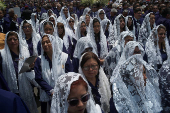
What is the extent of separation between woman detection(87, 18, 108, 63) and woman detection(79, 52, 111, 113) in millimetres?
1485

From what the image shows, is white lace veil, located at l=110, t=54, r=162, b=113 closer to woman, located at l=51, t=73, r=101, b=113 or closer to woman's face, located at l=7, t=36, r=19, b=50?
woman, located at l=51, t=73, r=101, b=113

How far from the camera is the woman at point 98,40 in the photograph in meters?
3.94

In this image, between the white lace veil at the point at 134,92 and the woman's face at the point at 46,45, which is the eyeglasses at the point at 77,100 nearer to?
the white lace veil at the point at 134,92

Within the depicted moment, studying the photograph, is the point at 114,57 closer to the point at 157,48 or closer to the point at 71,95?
the point at 157,48

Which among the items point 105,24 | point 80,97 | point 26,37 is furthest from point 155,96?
point 105,24

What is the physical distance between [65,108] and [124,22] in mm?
4121

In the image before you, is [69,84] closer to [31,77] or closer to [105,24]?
[31,77]

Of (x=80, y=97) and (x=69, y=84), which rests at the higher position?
(x=69, y=84)

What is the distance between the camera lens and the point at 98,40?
4102mm

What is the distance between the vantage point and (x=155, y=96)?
1960mm

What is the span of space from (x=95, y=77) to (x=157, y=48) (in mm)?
1909

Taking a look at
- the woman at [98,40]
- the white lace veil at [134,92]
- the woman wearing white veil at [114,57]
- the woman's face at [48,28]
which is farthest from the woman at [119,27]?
the white lace veil at [134,92]

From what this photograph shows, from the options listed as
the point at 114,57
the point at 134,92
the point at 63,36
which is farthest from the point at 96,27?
the point at 134,92

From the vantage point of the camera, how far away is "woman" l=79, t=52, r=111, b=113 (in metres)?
2.24
